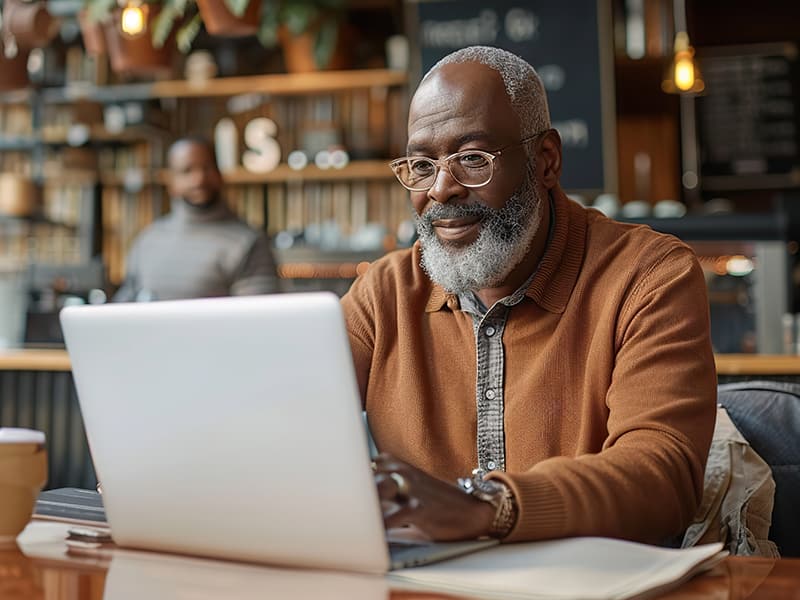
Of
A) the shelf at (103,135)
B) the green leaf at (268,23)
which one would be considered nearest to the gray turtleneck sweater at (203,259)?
the green leaf at (268,23)

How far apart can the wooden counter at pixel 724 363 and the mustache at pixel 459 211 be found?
4.91ft

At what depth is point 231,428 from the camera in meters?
0.96

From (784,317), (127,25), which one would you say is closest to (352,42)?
(127,25)

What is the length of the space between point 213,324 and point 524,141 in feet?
2.47

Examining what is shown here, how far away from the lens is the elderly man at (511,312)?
1.34 metres

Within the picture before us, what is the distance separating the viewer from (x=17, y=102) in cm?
592

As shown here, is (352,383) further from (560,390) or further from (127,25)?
(127,25)

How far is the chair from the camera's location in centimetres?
158

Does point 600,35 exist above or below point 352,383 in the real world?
above

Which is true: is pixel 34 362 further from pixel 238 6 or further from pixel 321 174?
pixel 321 174

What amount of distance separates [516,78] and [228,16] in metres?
2.53

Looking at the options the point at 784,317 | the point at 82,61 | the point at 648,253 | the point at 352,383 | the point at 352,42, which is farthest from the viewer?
the point at 82,61

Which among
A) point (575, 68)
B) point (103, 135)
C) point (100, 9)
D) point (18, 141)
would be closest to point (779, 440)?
point (575, 68)

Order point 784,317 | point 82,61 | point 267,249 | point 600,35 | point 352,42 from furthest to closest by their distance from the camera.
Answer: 1. point 82,61
2. point 352,42
3. point 600,35
4. point 267,249
5. point 784,317
